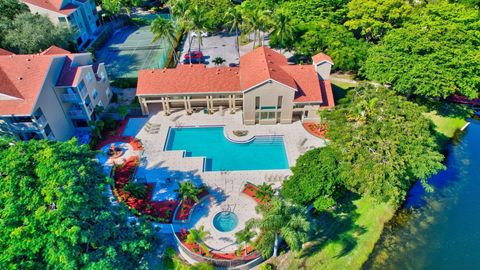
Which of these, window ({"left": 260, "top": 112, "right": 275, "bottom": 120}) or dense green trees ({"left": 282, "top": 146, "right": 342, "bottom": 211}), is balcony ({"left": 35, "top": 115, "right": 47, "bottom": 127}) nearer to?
window ({"left": 260, "top": 112, "right": 275, "bottom": 120})

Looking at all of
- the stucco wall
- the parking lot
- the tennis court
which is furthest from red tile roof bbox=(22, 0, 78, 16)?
the stucco wall

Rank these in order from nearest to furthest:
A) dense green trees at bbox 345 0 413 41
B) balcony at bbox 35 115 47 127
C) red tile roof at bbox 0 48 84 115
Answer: red tile roof at bbox 0 48 84 115
balcony at bbox 35 115 47 127
dense green trees at bbox 345 0 413 41

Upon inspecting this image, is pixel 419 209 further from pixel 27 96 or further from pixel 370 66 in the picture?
Result: pixel 27 96

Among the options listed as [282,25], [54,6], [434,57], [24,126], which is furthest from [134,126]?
[434,57]

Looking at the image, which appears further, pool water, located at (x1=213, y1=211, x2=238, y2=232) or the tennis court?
the tennis court

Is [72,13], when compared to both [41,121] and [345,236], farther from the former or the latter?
[345,236]

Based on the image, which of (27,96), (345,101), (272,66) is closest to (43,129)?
(27,96)
